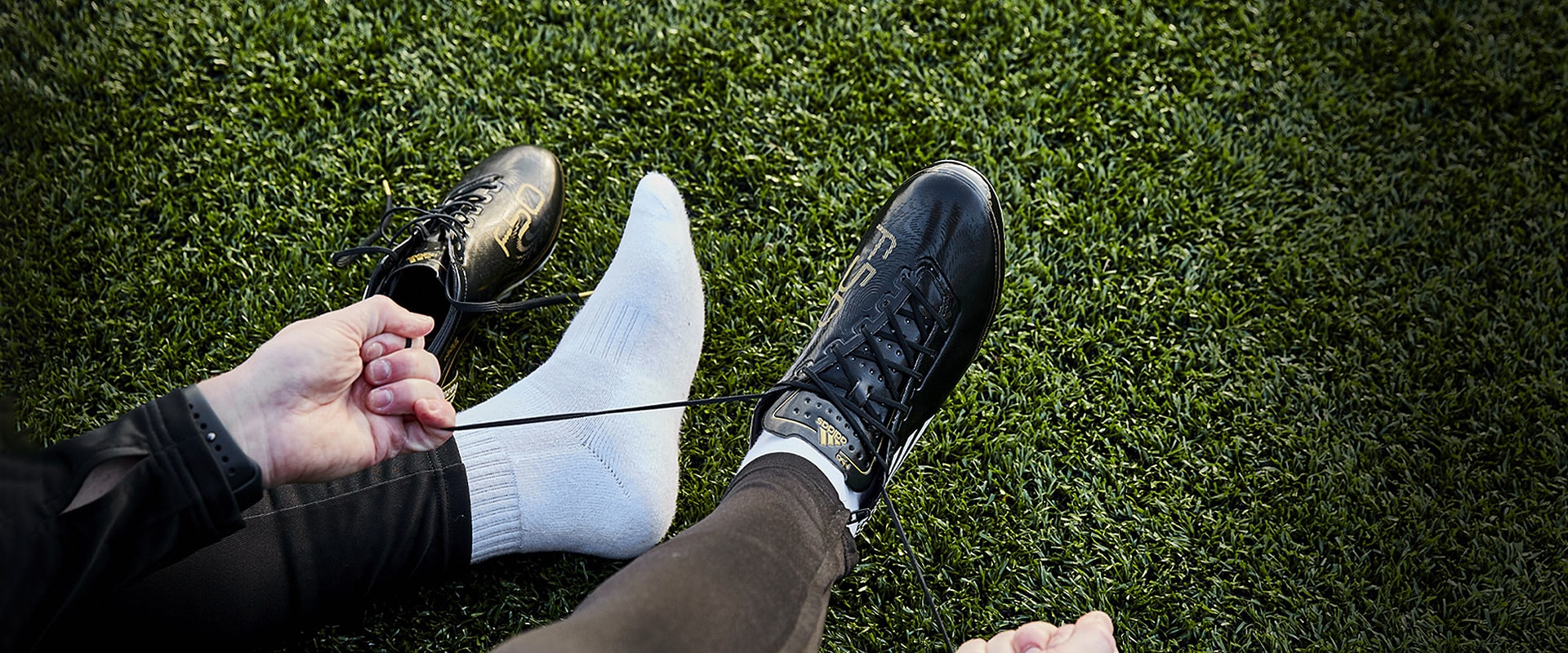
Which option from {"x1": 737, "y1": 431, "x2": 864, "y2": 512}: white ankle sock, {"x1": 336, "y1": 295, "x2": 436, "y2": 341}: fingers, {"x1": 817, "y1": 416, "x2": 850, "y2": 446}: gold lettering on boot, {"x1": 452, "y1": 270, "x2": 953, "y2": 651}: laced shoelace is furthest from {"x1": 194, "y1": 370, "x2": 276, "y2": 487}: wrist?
{"x1": 817, "y1": 416, "x2": 850, "y2": 446}: gold lettering on boot

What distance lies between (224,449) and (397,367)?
201 millimetres

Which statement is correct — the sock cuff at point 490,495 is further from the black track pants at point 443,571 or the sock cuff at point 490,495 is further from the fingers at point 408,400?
the fingers at point 408,400

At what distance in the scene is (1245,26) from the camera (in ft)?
5.57

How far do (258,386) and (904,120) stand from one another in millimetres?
1125

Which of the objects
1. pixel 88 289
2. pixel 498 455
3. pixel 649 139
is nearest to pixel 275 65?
pixel 88 289

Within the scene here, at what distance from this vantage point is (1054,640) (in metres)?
0.98

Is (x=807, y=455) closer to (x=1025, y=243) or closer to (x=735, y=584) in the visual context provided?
(x=735, y=584)

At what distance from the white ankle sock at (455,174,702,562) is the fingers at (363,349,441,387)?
0.24 m

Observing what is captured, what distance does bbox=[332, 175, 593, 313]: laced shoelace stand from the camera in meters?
1.40

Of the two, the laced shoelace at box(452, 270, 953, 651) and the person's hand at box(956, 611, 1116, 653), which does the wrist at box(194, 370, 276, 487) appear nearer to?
the laced shoelace at box(452, 270, 953, 651)

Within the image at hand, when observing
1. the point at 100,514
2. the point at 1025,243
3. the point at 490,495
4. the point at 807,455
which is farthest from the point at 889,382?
the point at 100,514

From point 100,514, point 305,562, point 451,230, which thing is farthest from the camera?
point 451,230

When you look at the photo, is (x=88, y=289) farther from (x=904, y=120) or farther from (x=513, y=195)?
(x=904, y=120)

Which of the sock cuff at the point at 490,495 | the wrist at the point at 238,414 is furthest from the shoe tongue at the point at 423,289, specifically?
the wrist at the point at 238,414
